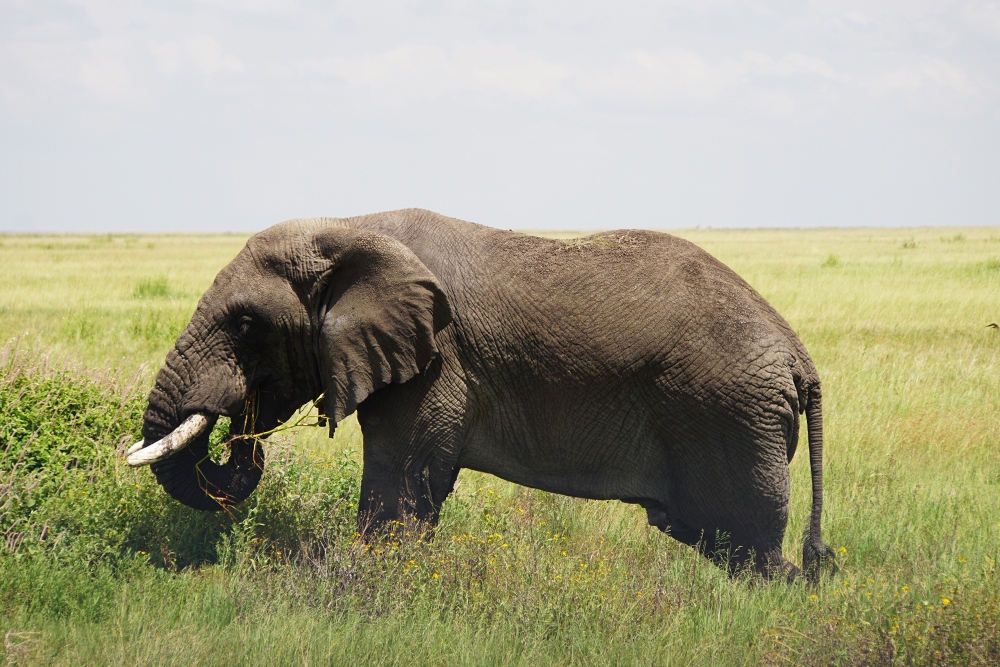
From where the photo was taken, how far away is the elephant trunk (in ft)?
16.1

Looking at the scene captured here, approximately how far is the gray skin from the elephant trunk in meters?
0.02

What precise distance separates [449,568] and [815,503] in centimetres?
210

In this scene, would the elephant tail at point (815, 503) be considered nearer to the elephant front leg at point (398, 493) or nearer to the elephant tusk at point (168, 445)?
the elephant front leg at point (398, 493)

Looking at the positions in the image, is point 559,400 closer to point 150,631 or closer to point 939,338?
point 150,631

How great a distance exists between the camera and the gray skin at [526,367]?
15.3 ft

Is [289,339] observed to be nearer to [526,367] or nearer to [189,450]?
[189,450]

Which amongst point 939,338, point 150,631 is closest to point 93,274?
point 939,338

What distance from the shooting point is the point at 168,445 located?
488 centimetres

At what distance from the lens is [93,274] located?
28672 millimetres

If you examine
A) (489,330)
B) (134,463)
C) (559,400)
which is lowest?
(134,463)

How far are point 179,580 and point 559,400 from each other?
240 cm

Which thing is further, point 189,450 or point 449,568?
point 189,450

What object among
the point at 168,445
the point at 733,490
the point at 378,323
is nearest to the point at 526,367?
the point at 378,323

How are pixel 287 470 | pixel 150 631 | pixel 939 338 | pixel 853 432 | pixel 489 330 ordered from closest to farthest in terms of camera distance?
1. pixel 150 631
2. pixel 489 330
3. pixel 287 470
4. pixel 853 432
5. pixel 939 338
